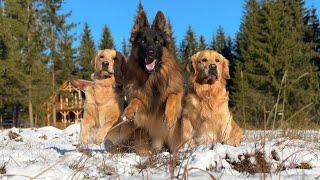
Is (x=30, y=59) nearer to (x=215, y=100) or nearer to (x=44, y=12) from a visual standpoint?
Answer: (x=44, y=12)

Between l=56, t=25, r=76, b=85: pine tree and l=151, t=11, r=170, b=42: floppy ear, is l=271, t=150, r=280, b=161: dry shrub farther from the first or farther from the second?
l=56, t=25, r=76, b=85: pine tree

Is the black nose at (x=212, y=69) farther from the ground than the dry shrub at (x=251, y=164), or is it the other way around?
the black nose at (x=212, y=69)

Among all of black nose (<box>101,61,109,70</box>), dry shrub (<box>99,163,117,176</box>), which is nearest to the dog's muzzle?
black nose (<box>101,61,109,70</box>)

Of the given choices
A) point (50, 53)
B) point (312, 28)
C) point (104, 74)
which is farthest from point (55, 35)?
point (104, 74)

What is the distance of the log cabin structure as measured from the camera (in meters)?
44.0

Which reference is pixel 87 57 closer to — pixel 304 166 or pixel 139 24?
pixel 139 24

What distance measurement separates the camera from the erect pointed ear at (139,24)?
22.5ft

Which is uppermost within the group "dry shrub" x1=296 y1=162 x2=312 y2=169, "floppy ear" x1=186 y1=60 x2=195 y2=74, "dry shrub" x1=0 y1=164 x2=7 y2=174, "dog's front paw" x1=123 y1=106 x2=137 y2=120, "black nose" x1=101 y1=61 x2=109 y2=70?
"black nose" x1=101 y1=61 x2=109 y2=70

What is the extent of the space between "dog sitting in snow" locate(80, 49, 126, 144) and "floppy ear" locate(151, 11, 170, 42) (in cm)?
203

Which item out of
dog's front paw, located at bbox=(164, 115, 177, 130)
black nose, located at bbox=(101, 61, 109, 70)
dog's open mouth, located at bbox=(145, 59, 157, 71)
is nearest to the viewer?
dog's front paw, located at bbox=(164, 115, 177, 130)

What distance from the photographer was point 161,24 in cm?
693

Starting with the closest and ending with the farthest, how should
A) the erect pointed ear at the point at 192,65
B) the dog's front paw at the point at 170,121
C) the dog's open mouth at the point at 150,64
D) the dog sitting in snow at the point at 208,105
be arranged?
1. the dog's front paw at the point at 170,121
2. the dog's open mouth at the point at 150,64
3. the dog sitting in snow at the point at 208,105
4. the erect pointed ear at the point at 192,65

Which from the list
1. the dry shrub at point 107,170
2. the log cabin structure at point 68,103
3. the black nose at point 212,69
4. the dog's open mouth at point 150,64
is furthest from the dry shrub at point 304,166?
the log cabin structure at point 68,103

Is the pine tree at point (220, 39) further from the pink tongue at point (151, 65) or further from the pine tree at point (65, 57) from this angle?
the pink tongue at point (151, 65)
